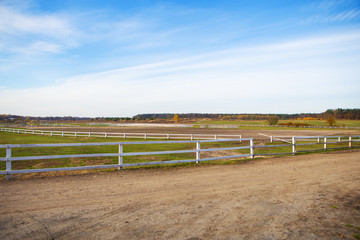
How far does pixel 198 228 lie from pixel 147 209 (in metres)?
1.48

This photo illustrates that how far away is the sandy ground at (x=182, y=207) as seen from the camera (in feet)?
14.6

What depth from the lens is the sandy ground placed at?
4.45 meters

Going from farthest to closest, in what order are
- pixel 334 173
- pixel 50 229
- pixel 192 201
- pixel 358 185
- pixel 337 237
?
pixel 334 173 → pixel 358 185 → pixel 192 201 → pixel 50 229 → pixel 337 237

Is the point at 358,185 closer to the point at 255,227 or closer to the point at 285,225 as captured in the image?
the point at 285,225

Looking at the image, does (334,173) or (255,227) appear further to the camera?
(334,173)

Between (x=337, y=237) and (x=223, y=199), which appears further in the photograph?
(x=223, y=199)

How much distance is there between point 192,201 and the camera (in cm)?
618

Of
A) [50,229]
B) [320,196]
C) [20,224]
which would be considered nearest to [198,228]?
[50,229]

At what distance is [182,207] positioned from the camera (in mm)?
5727

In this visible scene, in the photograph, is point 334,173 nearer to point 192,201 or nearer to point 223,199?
point 223,199

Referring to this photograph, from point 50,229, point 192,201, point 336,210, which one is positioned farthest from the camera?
point 192,201

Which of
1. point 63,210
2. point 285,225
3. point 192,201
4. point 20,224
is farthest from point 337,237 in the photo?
point 20,224

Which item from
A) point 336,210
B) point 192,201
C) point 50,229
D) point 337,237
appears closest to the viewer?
point 337,237

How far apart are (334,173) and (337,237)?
20.4ft
